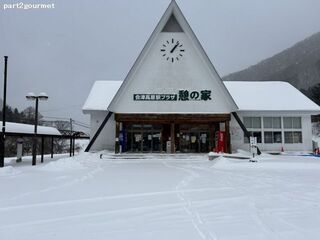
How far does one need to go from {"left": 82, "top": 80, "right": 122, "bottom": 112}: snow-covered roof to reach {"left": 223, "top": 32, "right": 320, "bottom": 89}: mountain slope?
35948mm

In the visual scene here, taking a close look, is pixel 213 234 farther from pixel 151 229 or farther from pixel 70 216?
pixel 70 216

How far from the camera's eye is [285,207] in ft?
17.6

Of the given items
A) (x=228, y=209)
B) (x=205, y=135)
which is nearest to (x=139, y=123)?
(x=205, y=135)

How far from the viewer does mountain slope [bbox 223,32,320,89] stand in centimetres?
6206

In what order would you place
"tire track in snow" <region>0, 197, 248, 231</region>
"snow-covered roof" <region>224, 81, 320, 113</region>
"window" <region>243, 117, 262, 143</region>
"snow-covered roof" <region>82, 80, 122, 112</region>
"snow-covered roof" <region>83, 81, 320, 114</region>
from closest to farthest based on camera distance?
"tire track in snow" <region>0, 197, 248, 231</region> → "snow-covered roof" <region>82, 80, 122, 112</region> → "snow-covered roof" <region>83, 81, 320, 114</region> → "snow-covered roof" <region>224, 81, 320, 113</region> → "window" <region>243, 117, 262, 143</region>

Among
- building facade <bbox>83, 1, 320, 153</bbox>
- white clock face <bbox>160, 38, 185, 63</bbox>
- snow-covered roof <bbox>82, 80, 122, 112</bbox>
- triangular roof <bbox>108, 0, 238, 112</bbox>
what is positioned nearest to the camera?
triangular roof <bbox>108, 0, 238, 112</bbox>

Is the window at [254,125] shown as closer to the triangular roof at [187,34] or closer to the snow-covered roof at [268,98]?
the snow-covered roof at [268,98]

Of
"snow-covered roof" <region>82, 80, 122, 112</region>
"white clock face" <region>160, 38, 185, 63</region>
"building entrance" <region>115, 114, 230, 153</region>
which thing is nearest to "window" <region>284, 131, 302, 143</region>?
"building entrance" <region>115, 114, 230, 153</region>

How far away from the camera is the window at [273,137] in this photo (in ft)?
72.8

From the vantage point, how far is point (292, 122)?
73.3 ft

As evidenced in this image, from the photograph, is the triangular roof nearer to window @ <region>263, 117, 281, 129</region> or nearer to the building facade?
the building facade

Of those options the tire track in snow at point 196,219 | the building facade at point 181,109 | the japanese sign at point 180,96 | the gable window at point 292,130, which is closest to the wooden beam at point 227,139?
the building facade at point 181,109

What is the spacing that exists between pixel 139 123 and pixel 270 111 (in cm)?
943

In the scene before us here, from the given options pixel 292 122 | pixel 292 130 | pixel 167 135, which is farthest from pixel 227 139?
pixel 292 122
